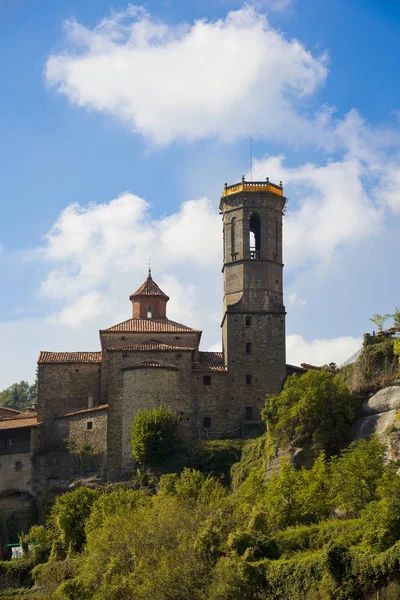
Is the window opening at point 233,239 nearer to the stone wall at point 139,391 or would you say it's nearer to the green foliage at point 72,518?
the stone wall at point 139,391

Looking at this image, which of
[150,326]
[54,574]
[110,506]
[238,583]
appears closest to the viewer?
[238,583]

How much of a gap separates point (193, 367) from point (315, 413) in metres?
14.9

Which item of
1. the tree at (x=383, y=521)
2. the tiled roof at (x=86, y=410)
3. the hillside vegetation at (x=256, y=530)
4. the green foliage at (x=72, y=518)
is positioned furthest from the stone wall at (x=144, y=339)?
the tree at (x=383, y=521)

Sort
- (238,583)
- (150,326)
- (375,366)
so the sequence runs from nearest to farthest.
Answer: (238,583)
(375,366)
(150,326)

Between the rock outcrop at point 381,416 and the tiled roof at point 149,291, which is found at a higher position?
the tiled roof at point 149,291

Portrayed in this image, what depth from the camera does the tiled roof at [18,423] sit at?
64688mm

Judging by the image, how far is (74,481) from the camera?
6194 centimetres

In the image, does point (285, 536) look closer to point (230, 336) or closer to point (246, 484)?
point (246, 484)

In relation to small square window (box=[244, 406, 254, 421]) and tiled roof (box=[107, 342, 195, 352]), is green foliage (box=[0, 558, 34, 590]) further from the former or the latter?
small square window (box=[244, 406, 254, 421])

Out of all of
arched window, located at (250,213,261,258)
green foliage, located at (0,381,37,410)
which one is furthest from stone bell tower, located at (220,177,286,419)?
green foliage, located at (0,381,37,410)

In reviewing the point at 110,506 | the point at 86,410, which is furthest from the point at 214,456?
the point at 110,506

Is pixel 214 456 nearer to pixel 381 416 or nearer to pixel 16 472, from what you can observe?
pixel 16 472

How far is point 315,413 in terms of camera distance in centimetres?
5306

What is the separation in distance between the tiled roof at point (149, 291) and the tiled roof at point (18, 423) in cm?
1280
